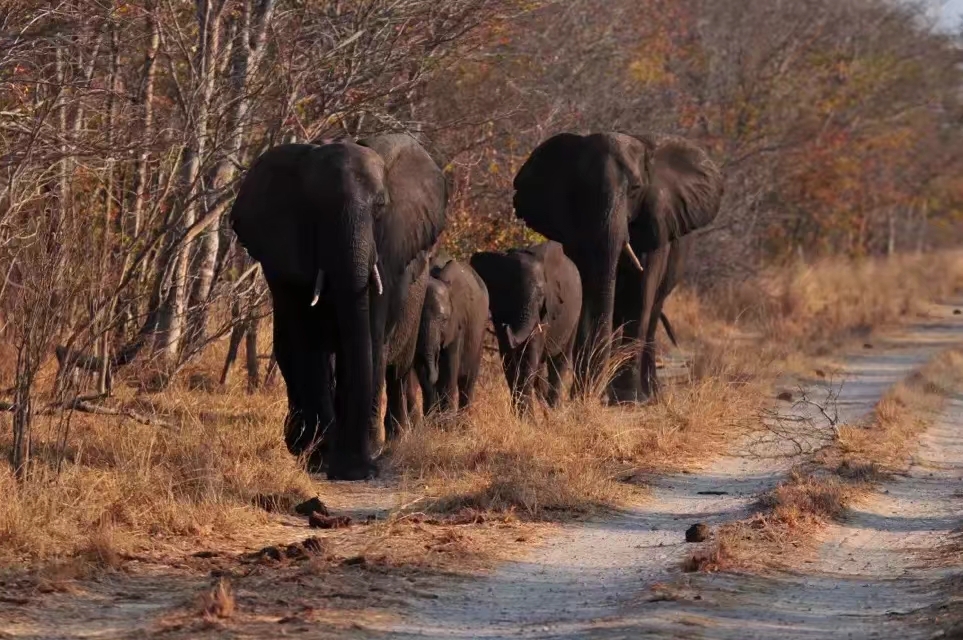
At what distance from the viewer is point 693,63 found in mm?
28891

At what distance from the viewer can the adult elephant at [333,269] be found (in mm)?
10938

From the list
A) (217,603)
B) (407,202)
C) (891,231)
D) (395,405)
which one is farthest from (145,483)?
(891,231)

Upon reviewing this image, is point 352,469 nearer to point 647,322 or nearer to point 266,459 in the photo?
point 266,459

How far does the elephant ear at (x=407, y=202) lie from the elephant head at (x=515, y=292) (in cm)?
275

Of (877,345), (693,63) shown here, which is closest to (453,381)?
(877,345)

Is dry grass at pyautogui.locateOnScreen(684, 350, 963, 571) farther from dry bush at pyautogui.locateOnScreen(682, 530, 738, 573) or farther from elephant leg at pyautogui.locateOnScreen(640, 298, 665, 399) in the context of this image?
elephant leg at pyautogui.locateOnScreen(640, 298, 665, 399)

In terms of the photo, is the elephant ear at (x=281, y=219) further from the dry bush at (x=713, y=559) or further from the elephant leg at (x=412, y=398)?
the dry bush at (x=713, y=559)

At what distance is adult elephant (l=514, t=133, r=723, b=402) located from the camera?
1540cm

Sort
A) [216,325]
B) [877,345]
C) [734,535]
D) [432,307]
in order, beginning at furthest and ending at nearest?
[877,345] → [216,325] → [432,307] → [734,535]

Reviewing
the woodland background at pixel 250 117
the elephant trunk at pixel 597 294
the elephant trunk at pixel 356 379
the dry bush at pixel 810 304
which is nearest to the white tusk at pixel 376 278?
the elephant trunk at pixel 356 379

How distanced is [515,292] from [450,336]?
1323mm

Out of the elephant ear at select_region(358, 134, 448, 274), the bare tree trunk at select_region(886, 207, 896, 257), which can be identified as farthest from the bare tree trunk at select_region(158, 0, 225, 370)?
the bare tree trunk at select_region(886, 207, 896, 257)

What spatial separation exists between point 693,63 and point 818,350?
896 cm

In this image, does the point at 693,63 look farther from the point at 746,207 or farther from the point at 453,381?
the point at 453,381
